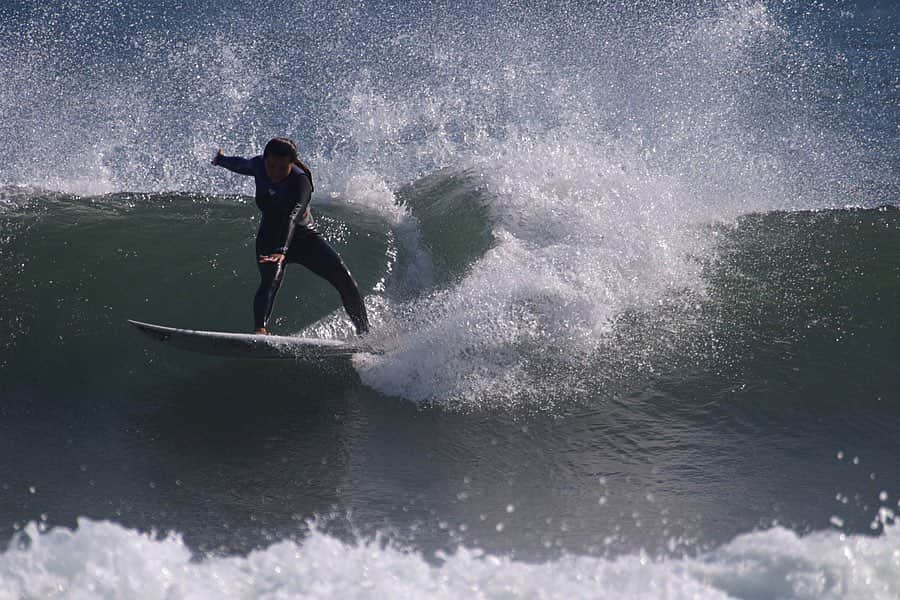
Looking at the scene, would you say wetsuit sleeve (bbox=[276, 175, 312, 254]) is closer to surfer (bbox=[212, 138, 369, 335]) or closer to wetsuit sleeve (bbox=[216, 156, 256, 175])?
surfer (bbox=[212, 138, 369, 335])

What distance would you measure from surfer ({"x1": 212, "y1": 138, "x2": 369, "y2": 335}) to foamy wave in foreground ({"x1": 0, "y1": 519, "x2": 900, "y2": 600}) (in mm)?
2109

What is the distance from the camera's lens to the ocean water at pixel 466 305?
425 centimetres

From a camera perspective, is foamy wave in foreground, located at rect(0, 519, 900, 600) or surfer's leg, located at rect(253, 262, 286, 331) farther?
surfer's leg, located at rect(253, 262, 286, 331)

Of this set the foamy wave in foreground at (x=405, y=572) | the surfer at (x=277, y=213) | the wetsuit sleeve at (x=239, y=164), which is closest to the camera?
the foamy wave in foreground at (x=405, y=572)

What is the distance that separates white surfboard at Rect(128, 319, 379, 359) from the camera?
567 centimetres

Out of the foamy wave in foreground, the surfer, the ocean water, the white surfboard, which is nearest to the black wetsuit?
the surfer

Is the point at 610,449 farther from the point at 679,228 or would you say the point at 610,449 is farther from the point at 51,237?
the point at 51,237

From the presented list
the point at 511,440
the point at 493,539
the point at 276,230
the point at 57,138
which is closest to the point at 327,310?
the point at 276,230

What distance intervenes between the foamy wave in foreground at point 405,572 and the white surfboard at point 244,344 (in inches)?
69.6

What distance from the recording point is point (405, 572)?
12.9 feet

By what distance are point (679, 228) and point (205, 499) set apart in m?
5.31

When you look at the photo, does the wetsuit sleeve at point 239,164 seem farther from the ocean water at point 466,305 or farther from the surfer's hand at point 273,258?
the ocean water at point 466,305

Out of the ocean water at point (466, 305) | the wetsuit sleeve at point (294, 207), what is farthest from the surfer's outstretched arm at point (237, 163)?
the ocean water at point (466, 305)

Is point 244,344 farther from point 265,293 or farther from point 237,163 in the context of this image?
point 237,163
